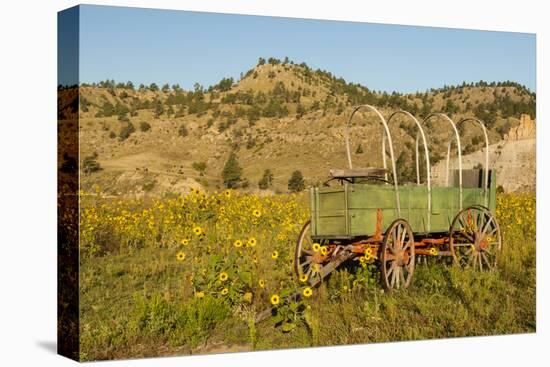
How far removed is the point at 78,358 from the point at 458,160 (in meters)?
5.85

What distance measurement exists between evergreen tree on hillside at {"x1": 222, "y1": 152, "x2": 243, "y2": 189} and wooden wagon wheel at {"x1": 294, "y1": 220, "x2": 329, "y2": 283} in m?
0.99

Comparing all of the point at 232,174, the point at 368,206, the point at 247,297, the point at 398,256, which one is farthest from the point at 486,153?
the point at 247,297

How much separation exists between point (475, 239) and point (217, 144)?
12.1 ft

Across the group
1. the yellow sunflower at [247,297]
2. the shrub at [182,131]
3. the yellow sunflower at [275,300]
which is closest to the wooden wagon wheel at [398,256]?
the yellow sunflower at [275,300]

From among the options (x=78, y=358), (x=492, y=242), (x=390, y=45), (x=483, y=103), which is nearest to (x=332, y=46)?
(x=390, y=45)

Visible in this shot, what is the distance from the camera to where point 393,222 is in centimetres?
1130

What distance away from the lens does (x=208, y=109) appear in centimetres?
1093

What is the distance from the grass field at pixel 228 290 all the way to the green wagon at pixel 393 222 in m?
0.21

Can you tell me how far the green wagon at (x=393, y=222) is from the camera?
36.1ft

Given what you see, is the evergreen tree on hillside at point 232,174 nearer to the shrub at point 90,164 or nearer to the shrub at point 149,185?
the shrub at point 149,185

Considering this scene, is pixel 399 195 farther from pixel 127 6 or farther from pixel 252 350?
pixel 127 6

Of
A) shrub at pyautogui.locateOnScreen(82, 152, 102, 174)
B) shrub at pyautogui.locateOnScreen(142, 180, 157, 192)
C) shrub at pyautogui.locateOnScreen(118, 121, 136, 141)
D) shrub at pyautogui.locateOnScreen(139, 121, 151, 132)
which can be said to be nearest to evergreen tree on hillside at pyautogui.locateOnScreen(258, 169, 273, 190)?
shrub at pyautogui.locateOnScreen(142, 180, 157, 192)

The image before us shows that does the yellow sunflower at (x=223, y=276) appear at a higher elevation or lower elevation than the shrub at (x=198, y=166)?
lower

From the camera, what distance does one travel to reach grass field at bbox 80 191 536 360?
9.90m
